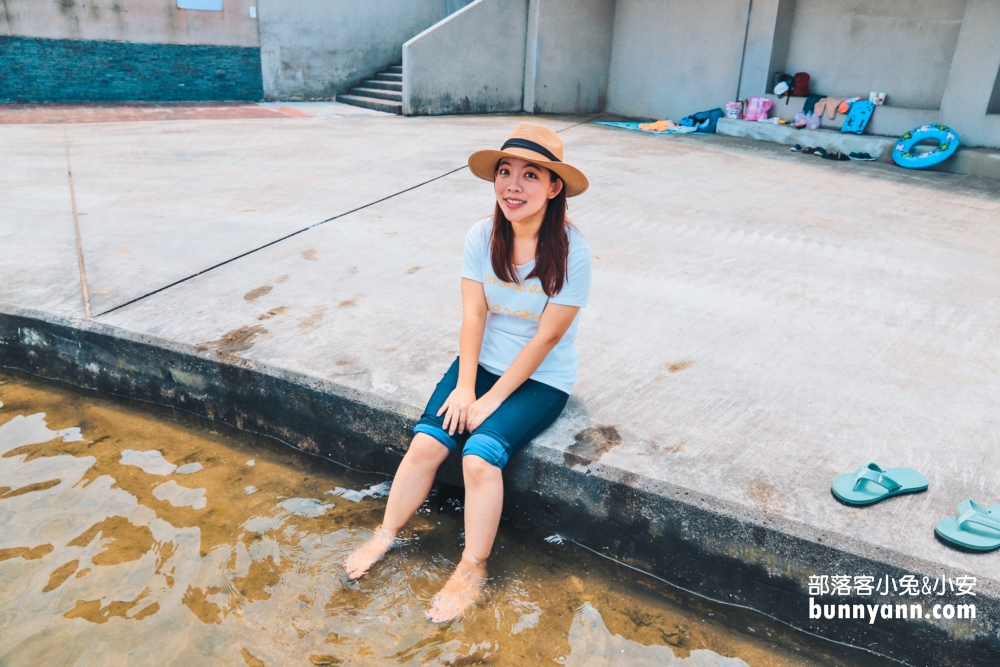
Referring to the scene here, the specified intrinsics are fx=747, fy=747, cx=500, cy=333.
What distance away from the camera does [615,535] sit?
7.39 ft

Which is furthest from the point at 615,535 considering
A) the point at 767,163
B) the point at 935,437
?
the point at 767,163

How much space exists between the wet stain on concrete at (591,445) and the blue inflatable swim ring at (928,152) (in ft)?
21.4

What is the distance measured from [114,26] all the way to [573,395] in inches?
432

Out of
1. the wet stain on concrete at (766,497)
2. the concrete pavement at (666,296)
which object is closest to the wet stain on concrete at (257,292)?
the concrete pavement at (666,296)

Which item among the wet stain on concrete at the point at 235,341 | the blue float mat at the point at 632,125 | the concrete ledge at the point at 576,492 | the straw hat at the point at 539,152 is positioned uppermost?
the straw hat at the point at 539,152

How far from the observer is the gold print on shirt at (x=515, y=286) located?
2343 millimetres

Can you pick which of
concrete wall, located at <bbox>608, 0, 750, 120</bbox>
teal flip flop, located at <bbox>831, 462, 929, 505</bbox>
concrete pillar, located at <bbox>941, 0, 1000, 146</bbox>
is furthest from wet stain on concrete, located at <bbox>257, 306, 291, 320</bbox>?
concrete wall, located at <bbox>608, 0, 750, 120</bbox>

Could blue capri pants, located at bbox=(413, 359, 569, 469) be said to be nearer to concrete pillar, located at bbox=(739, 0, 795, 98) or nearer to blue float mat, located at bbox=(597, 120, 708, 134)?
blue float mat, located at bbox=(597, 120, 708, 134)

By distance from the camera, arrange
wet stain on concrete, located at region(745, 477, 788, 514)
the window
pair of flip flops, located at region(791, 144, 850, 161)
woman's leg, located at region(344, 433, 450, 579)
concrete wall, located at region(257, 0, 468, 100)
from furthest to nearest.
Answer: concrete wall, located at region(257, 0, 468, 100), the window, pair of flip flops, located at region(791, 144, 850, 161), woman's leg, located at region(344, 433, 450, 579), wet stain on concrete, located at region(745, 477, 788, 514)

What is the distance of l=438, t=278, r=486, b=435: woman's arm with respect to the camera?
7.55 ft

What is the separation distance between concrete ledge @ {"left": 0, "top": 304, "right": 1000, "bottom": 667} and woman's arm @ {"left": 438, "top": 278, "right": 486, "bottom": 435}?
25 cm

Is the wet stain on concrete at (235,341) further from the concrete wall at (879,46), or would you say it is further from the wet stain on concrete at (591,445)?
the concrete wall at (879,46)

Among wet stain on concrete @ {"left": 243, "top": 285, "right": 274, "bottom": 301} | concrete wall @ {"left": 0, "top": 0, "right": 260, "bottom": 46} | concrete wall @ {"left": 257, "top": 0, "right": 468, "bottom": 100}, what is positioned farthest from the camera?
concrete wall @ {"left": 257, "top": 0, "right": 468, "bottom": 100}

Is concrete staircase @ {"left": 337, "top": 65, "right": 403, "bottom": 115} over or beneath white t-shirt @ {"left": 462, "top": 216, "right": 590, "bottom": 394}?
over
